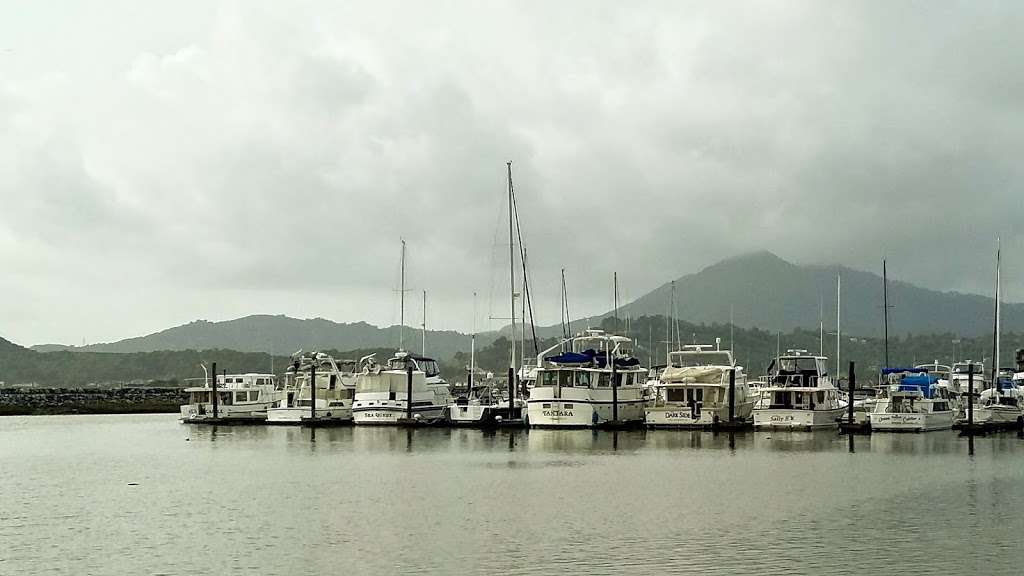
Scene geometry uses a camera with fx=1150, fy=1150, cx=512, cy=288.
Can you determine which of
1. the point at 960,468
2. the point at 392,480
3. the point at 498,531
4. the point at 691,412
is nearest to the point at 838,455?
the point at 960,468

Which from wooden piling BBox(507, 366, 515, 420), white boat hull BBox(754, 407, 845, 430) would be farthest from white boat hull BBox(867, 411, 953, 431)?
wooden piling BBox(507, 366, 515, 420)

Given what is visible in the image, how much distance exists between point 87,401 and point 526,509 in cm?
14918

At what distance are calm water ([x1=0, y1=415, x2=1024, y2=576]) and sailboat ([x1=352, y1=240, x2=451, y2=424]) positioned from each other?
16.6m

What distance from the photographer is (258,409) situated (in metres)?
113

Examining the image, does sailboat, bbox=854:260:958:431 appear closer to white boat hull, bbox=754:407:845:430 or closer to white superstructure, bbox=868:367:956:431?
white superstructure, bbox=868:367:956:431

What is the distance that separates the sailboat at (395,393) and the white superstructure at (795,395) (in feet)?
91.0

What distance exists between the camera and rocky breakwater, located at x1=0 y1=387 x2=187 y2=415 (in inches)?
6393

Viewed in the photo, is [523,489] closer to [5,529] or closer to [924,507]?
[924,507]

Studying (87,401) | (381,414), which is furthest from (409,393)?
(87,401)

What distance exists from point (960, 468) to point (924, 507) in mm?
16566

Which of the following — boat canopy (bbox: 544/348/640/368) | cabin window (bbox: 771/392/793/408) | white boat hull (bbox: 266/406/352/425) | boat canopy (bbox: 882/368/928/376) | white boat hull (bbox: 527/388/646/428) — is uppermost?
boat canopy (bbox: 544/348/640/368)

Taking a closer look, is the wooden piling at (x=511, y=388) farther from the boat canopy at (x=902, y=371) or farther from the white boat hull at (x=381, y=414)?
the boat canopy at (x=902, y=371)

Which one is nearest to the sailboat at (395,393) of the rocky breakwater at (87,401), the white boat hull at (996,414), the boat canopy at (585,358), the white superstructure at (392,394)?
the white superstructure at (392,394)

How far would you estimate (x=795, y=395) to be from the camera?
283ft
